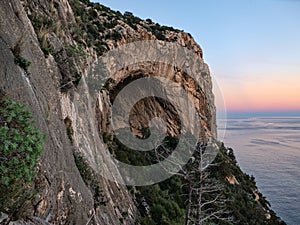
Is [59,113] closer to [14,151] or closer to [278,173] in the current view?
[14,151]

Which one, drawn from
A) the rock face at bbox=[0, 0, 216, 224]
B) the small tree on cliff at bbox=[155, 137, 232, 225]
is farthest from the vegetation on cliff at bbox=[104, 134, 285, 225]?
the rock face at bbox=[0, 0, 216, 224]

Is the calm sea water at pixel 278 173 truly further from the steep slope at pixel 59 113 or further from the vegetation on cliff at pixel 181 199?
the steep slope at pixel 59 113

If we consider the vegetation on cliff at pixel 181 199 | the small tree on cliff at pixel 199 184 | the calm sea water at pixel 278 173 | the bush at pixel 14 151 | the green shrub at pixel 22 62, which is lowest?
the calm sea water at pixel 278 173

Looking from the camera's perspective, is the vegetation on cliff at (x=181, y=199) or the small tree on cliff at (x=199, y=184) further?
the vegetation on cliff at (x=181, y=199)

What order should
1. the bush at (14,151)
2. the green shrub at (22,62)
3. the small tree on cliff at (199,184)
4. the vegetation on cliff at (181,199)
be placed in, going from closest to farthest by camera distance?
the bush at (14,151) → the green shrub at (22,62) → the small tree on cliff at (199,184) → the vegetation on cliff at (181,199)

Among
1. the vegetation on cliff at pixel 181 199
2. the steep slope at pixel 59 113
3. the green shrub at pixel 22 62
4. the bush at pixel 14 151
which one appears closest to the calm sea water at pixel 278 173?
the vegetation on cliff at pixel 181 199

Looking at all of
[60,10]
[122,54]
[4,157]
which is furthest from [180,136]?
[4,157]

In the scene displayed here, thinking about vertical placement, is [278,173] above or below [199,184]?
below

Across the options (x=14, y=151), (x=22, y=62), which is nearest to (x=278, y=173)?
(x=22, y=62)

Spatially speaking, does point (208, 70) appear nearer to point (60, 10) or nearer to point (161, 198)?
point (161, 198)

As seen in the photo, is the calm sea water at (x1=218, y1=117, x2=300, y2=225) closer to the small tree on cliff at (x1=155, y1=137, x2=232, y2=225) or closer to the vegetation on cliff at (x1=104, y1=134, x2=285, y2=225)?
the vegetation on cliff at (x1=104, y1=134, x2=285, y2=225)
